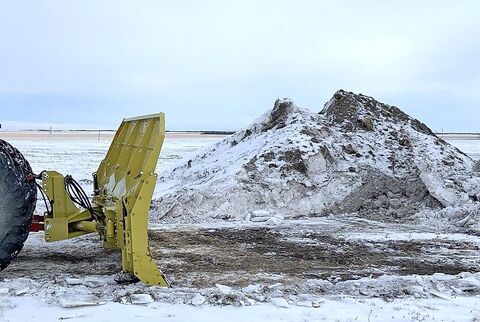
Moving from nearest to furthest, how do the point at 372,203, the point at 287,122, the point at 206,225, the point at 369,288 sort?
the point at 369,288 → the point at 206,225 → the point at 372,203 → the point at 287,122

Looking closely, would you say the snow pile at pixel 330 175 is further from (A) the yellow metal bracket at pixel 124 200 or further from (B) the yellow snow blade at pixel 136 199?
(B) the yellow snow blade at pixel 136 199

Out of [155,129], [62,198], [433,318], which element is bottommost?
[433,318]

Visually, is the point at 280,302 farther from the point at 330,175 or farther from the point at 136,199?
the point at 330,175

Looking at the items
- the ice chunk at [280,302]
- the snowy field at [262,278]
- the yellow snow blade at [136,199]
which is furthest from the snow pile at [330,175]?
the ice chunk at [280,302]

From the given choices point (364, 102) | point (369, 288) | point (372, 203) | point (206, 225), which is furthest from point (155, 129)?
point (364, 102)

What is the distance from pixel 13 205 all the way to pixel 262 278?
2538mm

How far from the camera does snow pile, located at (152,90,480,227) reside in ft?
35.7

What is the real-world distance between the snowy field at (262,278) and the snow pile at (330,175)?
1.43 meters

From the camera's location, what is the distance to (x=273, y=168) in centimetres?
1189

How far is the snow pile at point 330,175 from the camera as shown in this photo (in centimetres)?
1087

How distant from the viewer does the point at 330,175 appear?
12047 millimetres

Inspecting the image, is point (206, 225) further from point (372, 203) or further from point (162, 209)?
point (372, 203)

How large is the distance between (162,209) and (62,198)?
419 centimetres

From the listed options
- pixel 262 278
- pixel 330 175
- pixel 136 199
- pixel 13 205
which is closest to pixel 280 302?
pixel 262 278
